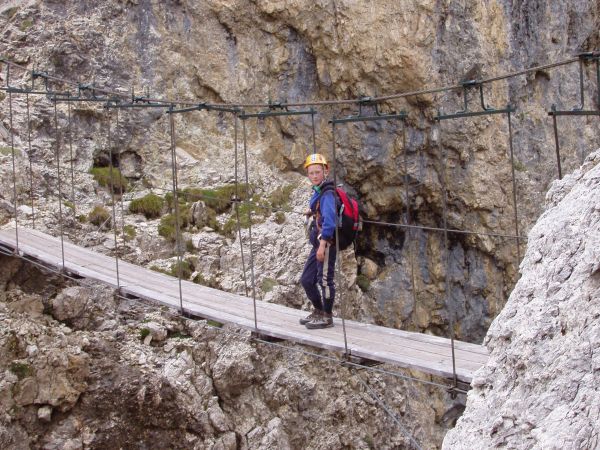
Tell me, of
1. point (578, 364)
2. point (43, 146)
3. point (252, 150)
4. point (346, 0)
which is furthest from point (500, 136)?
point (578, 364)

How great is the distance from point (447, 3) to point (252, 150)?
273cm

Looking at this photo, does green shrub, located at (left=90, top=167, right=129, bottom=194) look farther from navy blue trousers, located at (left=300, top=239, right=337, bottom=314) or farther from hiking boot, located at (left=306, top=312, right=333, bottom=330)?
hiking boot, located at (left=306, top=312, right=333, bottom=330)

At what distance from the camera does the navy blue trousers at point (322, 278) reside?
4.40 m

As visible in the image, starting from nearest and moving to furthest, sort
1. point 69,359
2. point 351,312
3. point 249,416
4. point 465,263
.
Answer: point 69,359, point 249,416, point 351,312, point 465,263

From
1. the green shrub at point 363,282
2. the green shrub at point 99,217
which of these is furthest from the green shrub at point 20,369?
the green shrub at point 363,282

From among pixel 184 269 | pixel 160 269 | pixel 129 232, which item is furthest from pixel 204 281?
pixel 129 232

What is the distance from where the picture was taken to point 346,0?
8156 mm

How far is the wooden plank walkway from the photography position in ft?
11.9

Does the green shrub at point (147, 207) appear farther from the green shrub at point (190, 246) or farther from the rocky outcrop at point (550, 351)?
the rocky outcrop at point (550, 351)

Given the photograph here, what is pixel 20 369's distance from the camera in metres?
5.54

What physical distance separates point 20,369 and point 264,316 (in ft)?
6.91

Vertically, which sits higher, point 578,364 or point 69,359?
point 578,364

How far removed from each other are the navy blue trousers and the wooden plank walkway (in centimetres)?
18

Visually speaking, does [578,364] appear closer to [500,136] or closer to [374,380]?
[374,380]
